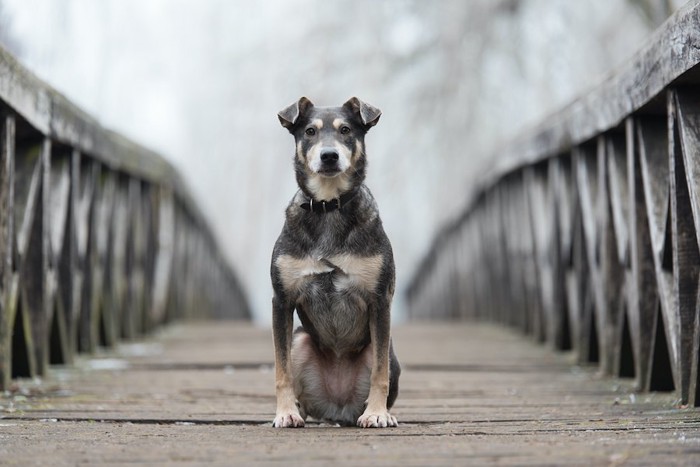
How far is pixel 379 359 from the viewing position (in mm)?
3895

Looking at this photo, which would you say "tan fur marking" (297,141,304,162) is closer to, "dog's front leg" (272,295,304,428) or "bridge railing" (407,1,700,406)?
"dog's front leg" (272,295,304,428)

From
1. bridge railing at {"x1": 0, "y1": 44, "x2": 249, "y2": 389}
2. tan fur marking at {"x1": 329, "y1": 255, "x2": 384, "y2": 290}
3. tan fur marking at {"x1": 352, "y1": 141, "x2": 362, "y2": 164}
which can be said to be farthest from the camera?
bridge railing at {"x1": 0, "y1": 44, "x2": 249, "y2": 389}

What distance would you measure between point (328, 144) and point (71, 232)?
7.74 feet

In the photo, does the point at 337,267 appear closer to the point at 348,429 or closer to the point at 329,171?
the point at 329,171

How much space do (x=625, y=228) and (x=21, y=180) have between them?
2902 millimetres

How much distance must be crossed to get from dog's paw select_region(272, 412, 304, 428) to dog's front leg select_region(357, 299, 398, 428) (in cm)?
22

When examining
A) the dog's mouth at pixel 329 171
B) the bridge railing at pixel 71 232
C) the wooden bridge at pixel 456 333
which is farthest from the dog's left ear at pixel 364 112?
the bridge railing at pixel 71 232

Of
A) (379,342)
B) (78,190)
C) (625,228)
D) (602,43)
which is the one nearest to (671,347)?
(625,228)

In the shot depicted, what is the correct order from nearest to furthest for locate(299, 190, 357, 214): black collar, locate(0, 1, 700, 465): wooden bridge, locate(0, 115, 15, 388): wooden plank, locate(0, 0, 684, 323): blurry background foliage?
locate(0, 1, 700, 465): wooden bridge, locate(299, 190, 357, 214): black collar, locate(0, 115, 15, 388): wooden plank, locate(0, 0, 684, 323): blurry background foliage

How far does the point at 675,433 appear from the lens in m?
3.14

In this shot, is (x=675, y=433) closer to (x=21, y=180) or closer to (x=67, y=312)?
(x=21, y=180)

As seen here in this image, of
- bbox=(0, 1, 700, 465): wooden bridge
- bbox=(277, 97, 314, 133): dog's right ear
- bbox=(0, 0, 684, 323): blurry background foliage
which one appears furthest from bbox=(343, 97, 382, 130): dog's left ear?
bbox=(0, 0, 684, 323): blurry background foliage

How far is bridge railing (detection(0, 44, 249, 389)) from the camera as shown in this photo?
467 centimetres

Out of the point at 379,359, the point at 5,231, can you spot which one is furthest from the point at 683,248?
the point at 5,231
